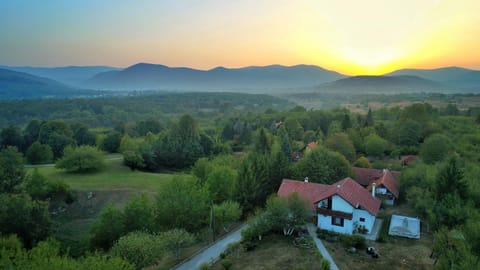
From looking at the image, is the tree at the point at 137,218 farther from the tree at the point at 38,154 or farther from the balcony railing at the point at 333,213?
the tree at the point at 38,154

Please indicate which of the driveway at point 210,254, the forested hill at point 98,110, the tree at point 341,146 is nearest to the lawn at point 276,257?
the driveway at point 210,254

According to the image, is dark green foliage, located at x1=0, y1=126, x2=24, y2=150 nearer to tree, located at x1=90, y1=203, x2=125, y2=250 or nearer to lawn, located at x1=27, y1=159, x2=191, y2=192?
lawn, located at x1=27, y1=159, x2=191, y2=192

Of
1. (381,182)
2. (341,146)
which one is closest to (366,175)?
(381,182)

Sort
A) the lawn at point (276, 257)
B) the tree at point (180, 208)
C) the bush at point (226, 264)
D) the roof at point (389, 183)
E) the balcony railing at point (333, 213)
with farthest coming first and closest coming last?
the roof at point (389, 183) < the tree at point (180, 208) < the balcony railing at point (333, 213) < the lawn at point (276, 257) < the bush at point (226, 264)

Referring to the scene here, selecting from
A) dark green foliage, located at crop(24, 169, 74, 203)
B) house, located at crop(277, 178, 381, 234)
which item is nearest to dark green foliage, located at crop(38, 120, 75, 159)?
dark green foliage, located at crop(24, 169, 74, 203)

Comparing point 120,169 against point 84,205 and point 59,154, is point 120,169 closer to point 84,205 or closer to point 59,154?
point 84,205

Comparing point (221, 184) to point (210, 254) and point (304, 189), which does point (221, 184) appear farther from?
point (210, 254)

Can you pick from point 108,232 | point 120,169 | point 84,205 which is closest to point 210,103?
point 120,169
